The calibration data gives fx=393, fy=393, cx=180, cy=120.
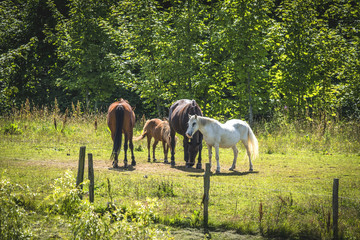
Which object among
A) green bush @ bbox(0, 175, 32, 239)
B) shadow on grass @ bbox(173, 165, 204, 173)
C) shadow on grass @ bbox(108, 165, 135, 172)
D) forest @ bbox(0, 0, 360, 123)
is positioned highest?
Result: forest @ bbox(0, 0, 360, 123)

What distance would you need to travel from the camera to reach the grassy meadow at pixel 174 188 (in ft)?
18.9

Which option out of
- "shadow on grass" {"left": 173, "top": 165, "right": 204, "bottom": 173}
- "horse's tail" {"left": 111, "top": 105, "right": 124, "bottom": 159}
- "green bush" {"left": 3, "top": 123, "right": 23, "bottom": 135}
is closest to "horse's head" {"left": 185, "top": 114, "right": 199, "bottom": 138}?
"shadow on grass" {"left": 173, "top": 165, "right": 204, "bottom": 173}

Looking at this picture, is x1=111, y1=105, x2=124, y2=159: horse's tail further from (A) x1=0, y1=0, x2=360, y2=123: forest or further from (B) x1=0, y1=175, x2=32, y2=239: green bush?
(A) x1=0, y1=0, x2=360, y2=123: forest

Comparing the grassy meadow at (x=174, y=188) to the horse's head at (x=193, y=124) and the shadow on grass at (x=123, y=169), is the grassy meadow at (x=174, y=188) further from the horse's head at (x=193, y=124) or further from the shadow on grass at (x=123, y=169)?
the horse's head at (x=193, y=124)

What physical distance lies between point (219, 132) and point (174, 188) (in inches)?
143

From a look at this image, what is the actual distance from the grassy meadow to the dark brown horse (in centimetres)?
55

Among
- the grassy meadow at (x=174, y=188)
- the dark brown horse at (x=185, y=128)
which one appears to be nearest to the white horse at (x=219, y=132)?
the dark brown horse at (x=185, y=128)

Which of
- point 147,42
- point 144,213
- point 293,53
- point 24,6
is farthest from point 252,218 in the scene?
point 24,6

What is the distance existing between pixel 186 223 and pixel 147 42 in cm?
1970

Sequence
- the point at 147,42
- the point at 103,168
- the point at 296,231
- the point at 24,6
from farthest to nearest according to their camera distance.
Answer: the point at 24,6 < the point at 147,42 < the point at 103,168 < the point at 296,231

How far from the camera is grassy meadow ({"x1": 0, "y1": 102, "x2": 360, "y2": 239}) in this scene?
575 cm

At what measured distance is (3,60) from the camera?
26.3 meters

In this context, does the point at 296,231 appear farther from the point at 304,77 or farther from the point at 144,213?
the point at 304,77

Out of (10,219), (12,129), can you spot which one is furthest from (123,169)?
(12,129)
